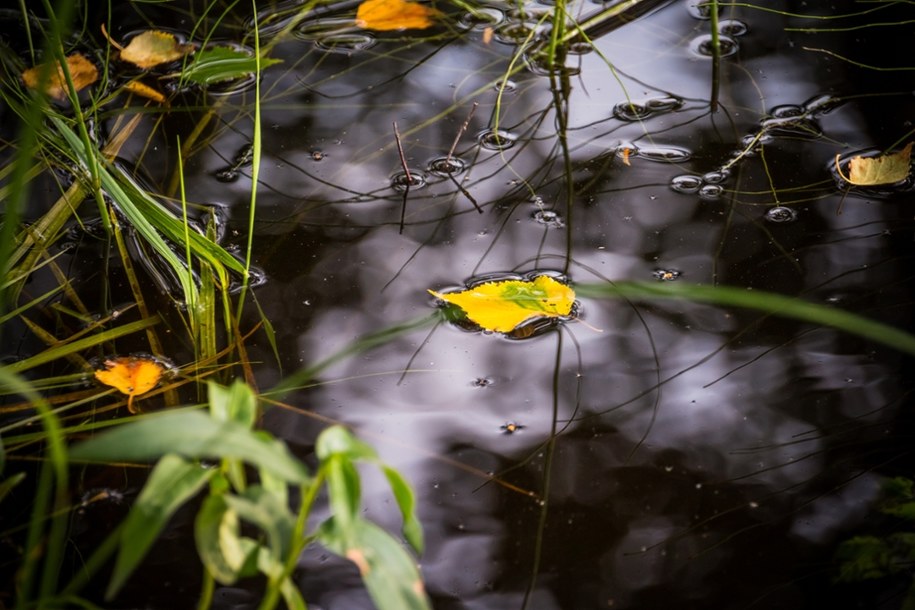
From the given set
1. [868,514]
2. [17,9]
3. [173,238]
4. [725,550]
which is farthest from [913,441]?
[17,9]

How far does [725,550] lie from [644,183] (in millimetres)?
690

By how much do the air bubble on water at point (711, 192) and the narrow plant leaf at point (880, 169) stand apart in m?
0.23

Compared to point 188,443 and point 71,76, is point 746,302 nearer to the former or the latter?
point 188,443

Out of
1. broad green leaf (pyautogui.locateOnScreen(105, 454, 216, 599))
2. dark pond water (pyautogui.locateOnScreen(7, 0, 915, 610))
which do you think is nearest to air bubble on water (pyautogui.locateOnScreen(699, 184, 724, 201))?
dark pond water (pyautogui.locateOnScreen(7, 0, 915, 610))

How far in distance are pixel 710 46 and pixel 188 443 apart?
1.50 meters

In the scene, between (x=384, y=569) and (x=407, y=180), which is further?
(x=407, y=180)

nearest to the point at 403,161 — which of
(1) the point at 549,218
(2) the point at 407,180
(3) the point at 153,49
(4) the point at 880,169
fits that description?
(2) the point at 407,180

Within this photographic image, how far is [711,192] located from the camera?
4.49 ft

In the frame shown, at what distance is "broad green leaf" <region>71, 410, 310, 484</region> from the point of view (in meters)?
0.55

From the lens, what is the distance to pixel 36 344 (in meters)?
1.19

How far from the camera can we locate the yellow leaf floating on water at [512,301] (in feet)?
3.89

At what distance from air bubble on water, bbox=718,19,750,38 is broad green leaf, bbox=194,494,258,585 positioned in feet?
5.03

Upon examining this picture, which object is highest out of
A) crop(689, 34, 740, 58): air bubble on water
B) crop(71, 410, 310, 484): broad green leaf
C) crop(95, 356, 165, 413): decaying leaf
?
crop(71, 410, 310, 484): broad green leaf

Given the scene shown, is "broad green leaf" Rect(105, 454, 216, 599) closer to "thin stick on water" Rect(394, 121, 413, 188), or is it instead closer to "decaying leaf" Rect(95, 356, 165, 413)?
"decaying leaf" Rect(95, 356, 165, 413)
